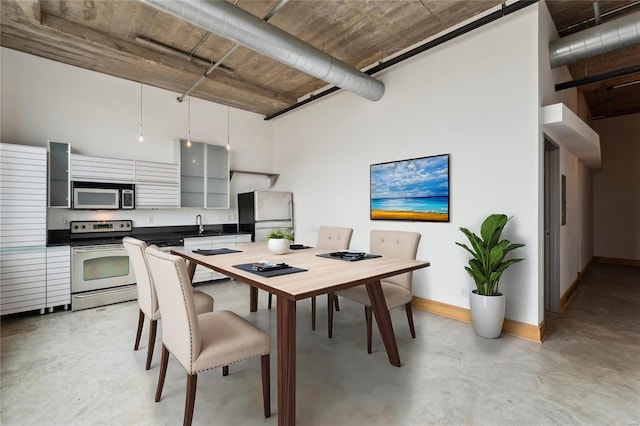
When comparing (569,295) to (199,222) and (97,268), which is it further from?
(97,268)

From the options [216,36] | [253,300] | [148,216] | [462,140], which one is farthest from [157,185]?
[462,140]

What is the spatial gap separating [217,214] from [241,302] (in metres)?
2.19

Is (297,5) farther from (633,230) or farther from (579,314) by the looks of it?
(633,230)

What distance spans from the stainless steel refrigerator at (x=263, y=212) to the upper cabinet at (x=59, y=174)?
256 cm

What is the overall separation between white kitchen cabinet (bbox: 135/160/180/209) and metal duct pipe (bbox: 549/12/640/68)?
17.2 feet

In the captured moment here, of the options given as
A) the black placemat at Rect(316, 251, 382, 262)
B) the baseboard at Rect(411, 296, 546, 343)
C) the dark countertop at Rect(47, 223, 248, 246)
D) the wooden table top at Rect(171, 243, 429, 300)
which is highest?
the dark countertop at Rect(47, 223, 248, 246)

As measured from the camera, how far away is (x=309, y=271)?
2.09 m

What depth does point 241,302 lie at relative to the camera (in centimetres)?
407

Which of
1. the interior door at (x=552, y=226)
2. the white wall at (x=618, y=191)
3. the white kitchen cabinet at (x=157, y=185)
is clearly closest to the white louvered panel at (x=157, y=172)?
the white kitchen cabinet at (x=157, y=185)

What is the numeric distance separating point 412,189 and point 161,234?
157 inches

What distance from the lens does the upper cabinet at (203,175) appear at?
502cm

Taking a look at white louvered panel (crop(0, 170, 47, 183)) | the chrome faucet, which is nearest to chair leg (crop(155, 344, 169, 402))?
white louvered panel (crop(0, 170, 47, 183))

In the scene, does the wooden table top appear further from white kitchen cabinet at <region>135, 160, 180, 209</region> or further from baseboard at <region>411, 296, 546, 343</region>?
white kitchen cabinet at <region>135, 160, 180, 209</region>

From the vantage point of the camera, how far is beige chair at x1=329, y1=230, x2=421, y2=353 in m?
2.64
